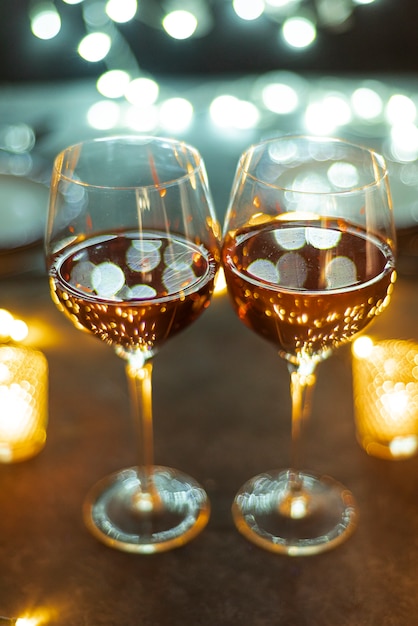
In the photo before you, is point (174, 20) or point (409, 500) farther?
point (174, 20)

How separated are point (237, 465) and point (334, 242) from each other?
0.91ft

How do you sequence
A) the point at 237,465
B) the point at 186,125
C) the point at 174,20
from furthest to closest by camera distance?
the point at 174,20 < the point at 186,125 < the point at 237,465

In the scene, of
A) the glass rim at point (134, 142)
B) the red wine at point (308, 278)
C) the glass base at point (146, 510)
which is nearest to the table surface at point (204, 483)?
the glass base at point (146, 510)

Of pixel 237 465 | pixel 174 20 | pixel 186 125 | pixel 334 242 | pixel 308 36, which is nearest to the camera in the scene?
pixel 334 242

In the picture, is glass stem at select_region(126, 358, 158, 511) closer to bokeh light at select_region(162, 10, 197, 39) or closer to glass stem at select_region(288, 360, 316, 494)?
glass stem at select_region(288, 360, 316, 494)

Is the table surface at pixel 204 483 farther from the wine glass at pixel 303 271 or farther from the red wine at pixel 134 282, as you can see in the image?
the red wine at pixel 134 282

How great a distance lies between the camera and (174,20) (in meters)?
2.38

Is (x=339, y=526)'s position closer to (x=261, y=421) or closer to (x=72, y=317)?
(x=261, y=421)

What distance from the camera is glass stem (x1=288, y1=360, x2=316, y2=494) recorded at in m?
0.87

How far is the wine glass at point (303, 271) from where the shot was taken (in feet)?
2.51

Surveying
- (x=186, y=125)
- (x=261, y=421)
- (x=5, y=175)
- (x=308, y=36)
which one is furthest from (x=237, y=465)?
(x=308, y=36)

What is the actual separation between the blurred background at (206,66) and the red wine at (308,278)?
0.91 metres

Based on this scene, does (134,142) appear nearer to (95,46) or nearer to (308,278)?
(308,278)

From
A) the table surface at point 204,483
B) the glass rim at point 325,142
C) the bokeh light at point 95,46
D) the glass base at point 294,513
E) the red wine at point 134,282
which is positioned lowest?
the glass base at point 294,513
